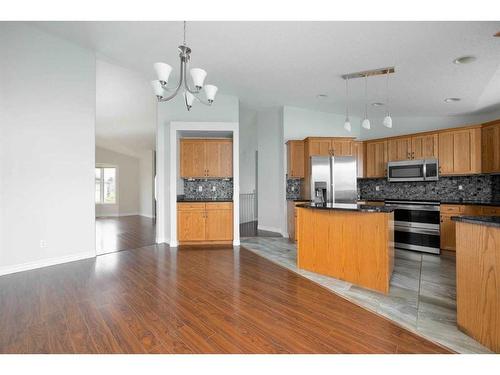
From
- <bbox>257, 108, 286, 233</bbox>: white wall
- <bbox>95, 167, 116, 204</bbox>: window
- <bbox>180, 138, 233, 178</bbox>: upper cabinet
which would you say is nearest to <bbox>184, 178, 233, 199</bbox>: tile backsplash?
<bbox>180, 138, 233, 178</bbox>: upper cabinet

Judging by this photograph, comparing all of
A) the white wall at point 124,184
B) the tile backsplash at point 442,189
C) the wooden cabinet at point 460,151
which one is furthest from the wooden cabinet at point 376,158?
the white wall at point 124,184

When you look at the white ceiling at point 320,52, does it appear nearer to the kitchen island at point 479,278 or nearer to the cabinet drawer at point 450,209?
the cabinet drawer at point 450,209

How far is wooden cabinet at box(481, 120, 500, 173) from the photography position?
4.16 m

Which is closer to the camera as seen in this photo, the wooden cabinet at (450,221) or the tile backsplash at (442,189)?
the wooden cabinet at (450,221)

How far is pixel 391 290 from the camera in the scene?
103 inches

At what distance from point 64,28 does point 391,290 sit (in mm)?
5416

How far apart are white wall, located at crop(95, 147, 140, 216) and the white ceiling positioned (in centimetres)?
773

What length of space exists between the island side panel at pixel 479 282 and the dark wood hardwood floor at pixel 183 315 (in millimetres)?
383

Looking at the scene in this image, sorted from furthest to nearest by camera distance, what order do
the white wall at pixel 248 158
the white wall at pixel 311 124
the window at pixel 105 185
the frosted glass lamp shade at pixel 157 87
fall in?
the window at pixel 105 185
the white wall at pixel 248 158
the white wall at pixel 311 124
the frosted glass lamp shade at pixel 157 87

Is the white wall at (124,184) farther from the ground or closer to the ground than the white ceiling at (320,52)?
closer to the ground

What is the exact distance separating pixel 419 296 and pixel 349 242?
0.85m

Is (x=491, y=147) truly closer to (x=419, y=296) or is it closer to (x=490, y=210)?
(x=490, y=210)

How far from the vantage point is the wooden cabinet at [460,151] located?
4.43m

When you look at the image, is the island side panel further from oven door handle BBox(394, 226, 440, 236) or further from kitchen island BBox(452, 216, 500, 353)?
oven door handle BBox(394, 226, 440, 236)
